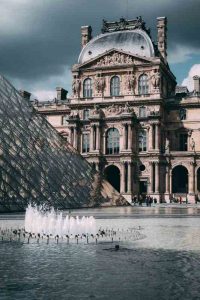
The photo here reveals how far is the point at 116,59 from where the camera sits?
62094mm

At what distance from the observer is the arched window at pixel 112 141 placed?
61.5 m

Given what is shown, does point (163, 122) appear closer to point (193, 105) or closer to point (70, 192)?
point (193, 105)

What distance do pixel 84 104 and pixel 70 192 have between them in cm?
3540

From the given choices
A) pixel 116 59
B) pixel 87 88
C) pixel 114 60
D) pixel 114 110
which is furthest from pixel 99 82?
pixel 114 110

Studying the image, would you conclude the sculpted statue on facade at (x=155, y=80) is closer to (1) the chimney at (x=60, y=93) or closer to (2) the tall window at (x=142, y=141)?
(2) the tall window at (x=142, y=141)

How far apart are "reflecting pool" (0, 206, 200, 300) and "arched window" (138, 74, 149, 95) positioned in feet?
162

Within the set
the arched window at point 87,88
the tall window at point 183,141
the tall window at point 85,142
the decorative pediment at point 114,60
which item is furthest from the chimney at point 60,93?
the tall window at point 183,141

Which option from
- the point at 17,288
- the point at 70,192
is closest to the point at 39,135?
the point at 70,192

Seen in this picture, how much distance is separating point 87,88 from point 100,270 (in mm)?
56426

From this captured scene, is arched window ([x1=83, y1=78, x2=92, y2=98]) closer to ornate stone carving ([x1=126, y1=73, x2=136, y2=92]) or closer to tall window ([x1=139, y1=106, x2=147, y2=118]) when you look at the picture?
ornate stone carving ([x1=126, y1=73, x2=136, y2=92])

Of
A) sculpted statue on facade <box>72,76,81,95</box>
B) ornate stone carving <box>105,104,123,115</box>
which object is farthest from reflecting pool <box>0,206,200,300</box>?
sculpted statue on facade <box>72,76,81,95</box>

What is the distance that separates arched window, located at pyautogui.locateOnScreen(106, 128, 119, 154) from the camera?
61.5 meters

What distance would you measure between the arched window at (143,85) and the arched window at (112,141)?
5.61 metres

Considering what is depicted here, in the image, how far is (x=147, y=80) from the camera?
6141 centimetres
